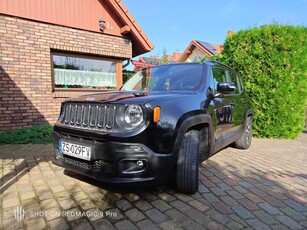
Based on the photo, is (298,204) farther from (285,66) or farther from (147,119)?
(285,66)

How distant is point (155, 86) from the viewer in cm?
327

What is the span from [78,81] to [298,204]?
20.7 feet

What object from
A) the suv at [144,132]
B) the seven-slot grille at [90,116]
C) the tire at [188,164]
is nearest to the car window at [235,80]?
the suv at [144,132]

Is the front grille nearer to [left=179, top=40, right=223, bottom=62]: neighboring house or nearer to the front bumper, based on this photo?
the front bumper

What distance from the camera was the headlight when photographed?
212 cm

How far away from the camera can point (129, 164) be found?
6.87ft

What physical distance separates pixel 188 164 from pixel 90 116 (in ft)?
4.04

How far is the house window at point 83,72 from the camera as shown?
6.51 m

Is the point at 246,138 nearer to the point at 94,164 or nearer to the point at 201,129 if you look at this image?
the point at 201,129

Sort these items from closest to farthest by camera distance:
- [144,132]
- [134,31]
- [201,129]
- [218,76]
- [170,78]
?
[144,132] < [201,129] < [170,78] < [218,76] < [134,31]

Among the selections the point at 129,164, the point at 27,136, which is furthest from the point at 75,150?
the point at 27,136

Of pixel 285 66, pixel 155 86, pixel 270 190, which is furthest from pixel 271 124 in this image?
pixel 155 86

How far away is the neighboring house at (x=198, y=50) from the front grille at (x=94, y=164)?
773 inches

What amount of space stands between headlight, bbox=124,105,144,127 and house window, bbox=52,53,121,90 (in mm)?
5105
